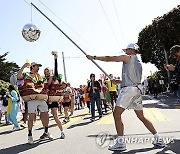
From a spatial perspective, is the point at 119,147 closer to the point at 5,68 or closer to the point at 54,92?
the point at 54,92

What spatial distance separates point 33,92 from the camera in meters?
7.48

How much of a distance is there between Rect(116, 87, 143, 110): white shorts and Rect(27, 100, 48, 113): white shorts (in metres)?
2.17

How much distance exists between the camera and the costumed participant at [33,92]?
7480mm

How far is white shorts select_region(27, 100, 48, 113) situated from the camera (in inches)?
297

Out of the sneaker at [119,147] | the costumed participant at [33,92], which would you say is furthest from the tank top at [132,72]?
the costumed participant at [33,92]

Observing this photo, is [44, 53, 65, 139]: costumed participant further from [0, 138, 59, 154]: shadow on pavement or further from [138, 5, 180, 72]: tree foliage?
[138, 5, 180, 72]: tree foliage

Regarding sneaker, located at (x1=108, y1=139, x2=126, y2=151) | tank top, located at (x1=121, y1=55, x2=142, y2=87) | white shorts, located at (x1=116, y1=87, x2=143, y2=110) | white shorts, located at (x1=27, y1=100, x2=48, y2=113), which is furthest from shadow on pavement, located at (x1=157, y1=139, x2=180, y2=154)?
white shorts, located at (x1=27, y1=100, x2=48, y2=113)

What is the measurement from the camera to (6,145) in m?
7.64

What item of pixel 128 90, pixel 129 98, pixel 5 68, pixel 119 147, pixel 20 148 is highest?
pixel 5 68

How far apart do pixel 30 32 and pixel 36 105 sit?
1.90 metres

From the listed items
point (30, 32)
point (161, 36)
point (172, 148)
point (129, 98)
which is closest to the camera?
point (172, 148)

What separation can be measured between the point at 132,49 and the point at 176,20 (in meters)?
38.1

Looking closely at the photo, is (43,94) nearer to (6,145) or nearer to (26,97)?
(26,97)

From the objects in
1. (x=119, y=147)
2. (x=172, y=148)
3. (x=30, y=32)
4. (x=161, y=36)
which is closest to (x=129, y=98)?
(x=119, y=147)
